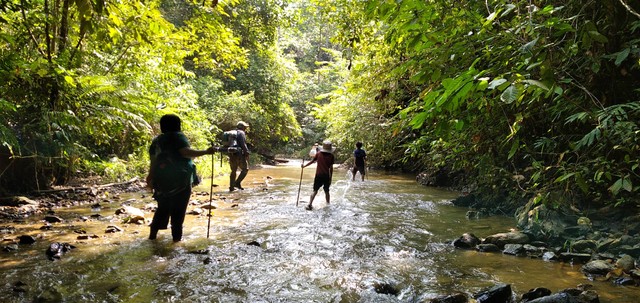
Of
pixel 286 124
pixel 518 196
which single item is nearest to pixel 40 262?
pixel 518 196

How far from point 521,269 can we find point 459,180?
10247 mm

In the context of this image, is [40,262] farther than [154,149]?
No

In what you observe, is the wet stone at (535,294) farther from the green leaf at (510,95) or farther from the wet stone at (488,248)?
the green leaf at (510,95)

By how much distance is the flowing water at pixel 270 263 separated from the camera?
14.1 ft

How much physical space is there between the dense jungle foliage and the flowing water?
1.37m

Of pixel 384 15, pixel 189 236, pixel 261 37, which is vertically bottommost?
pixel 189 236

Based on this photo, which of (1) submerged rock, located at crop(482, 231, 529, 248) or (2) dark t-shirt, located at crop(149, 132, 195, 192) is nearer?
(2) dark t-shirt, located at crop(149, 132, 195, 192)

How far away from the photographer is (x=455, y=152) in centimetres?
918

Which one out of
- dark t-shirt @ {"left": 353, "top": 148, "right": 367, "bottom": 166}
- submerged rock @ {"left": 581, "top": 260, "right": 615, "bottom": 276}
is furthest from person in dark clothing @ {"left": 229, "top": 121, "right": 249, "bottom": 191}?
submerged rock @ {"left": 581, "top": 260, "right": 615, "bottom": 276}

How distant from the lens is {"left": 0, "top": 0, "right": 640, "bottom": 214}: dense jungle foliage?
373 cm

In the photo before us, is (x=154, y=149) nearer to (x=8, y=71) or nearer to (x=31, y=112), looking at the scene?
(x=8, y=71)

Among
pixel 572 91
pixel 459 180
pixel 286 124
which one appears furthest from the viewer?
pixel 286 124

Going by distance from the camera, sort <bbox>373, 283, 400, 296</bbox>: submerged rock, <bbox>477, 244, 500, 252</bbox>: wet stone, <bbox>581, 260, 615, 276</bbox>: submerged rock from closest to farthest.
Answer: <bbox>373, 283, 400, 296</bbox>: submerged rock
<bbox>581, 260, 615, 276</bbox>: submerged rock
<bbox>477, 244, 500, 252</bbox>: wet stone

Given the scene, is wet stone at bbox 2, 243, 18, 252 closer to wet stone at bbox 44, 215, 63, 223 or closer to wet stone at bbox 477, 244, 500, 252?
wet stone at bbox 44, 215, 63, 223
